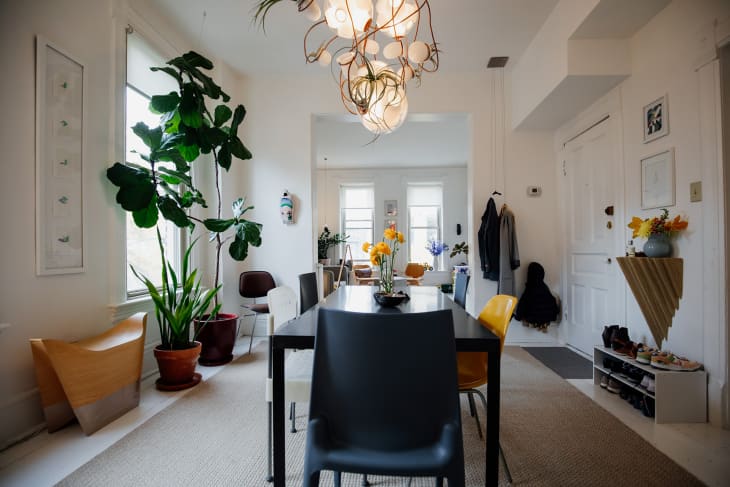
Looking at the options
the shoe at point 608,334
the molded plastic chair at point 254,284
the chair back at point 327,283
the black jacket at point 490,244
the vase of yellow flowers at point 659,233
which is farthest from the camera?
the chair back at point 327,283

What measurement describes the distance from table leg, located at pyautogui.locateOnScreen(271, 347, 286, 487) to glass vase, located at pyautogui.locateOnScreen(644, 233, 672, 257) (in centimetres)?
242

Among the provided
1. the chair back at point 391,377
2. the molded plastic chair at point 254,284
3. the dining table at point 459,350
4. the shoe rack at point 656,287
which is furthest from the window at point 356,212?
the chair back at point 391,377

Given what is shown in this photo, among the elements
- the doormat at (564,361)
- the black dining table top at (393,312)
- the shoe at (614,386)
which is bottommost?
the doormat at (564,361)

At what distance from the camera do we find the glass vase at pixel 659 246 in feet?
7.50

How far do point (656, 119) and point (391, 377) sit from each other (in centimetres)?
272

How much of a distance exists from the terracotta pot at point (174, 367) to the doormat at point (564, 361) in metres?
2.93

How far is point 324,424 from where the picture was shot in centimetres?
105

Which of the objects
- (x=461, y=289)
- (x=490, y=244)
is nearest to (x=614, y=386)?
(x=461, y=289)

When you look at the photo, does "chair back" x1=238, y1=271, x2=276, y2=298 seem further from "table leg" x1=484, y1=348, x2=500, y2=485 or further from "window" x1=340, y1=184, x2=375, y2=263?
"window" x1=340, y1=184, x2=375, y2=263

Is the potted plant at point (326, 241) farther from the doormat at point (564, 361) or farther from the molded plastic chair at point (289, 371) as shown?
the molded plastic chair at point (289, 371)

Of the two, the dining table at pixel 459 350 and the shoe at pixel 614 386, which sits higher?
the dining table at pixel 459 350

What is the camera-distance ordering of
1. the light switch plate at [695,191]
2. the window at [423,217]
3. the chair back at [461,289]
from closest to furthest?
1. the light switch plate at [695,191]
2. the chair back at [461,289]
3. the window at [423,217]

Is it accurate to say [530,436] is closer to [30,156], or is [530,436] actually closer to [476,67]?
[30,156]

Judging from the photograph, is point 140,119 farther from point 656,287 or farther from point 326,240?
point 326,240
